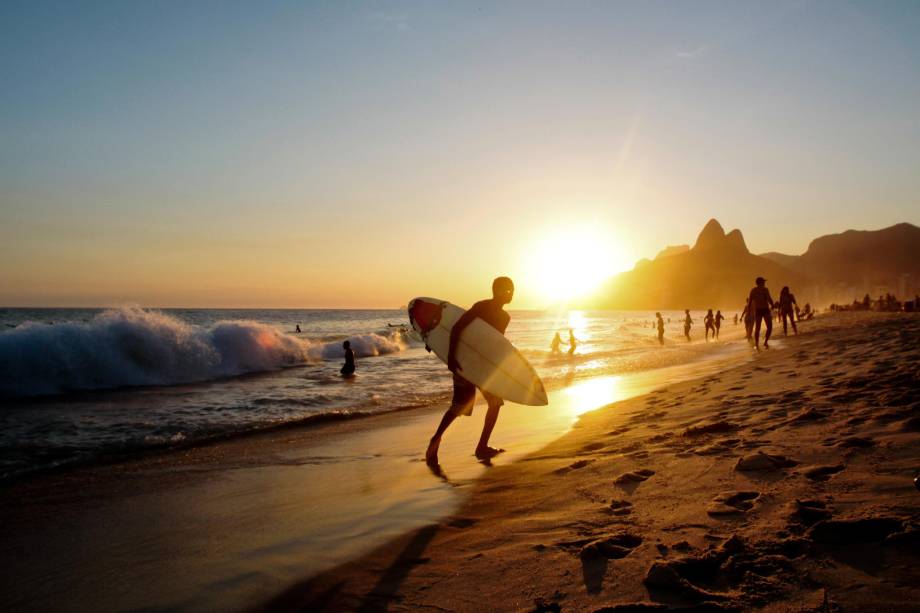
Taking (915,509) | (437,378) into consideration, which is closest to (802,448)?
(915,509)

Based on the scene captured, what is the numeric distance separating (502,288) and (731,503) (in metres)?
3.65

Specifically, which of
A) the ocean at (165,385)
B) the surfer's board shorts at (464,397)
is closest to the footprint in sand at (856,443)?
the surfer's board shorts at (464,397)

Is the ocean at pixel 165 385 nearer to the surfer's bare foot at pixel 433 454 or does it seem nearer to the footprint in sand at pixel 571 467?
the surfer's bare foot at pixel 433 454

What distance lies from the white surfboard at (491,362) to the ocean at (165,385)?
4.43 meters

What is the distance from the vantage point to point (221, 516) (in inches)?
178

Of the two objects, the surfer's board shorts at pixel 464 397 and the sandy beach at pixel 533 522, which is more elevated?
the surfer's board shorts at pixel 464 397

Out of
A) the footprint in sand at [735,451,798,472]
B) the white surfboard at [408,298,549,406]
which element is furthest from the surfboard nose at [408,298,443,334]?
the footprint in sand at [735,451,798,472]

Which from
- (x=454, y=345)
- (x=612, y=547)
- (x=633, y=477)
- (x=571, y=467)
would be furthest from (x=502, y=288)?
(x=612, y=547)

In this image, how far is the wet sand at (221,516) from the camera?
316 centimetres

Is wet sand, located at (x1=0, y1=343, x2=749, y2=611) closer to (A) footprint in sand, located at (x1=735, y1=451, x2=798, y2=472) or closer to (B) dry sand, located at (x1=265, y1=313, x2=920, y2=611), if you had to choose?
(B) dry sand, located at (x1=265, y1=313, x2=920, y2=611)

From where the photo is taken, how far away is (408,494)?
4.79 m

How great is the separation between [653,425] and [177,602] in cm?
540

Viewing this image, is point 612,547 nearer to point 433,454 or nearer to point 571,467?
point 571,467

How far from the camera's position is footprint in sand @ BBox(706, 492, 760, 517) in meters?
3.15
